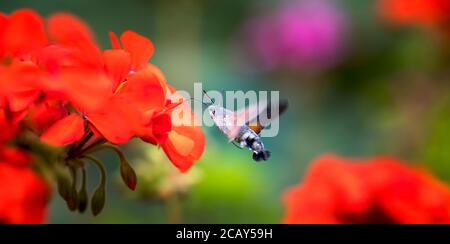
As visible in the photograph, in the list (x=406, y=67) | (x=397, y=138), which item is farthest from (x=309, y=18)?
(x=397, y=138)

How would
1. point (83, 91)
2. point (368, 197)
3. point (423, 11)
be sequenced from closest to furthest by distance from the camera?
1. point (83, 91)
2. point (368, 197)
3. point (423, 11)

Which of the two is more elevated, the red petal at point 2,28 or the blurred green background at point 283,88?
the blurred green background at point 283,88

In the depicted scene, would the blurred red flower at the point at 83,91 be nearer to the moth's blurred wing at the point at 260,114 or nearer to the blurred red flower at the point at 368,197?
the moth's blurred wing at the point at 260,114

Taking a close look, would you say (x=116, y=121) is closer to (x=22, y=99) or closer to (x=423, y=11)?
(x=22, y=99)

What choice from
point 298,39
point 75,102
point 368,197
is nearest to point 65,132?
point 75,102

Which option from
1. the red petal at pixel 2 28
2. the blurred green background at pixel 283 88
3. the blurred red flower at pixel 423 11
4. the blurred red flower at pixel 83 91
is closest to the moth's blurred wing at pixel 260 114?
the blurred red flower at pixel 83 91

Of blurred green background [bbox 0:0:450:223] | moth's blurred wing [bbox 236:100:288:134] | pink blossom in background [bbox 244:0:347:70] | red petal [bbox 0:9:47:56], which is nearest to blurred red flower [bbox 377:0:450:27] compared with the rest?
blurred green background [bbox 0:0:450:223]

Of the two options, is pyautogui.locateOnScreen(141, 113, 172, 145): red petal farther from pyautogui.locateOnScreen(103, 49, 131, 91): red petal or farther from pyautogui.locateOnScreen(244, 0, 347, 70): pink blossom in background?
pyautogui.locateOnScreen(244, 0, 347, 70): pink blossom in background

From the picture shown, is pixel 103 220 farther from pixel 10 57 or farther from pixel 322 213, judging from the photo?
pixel 10 57
